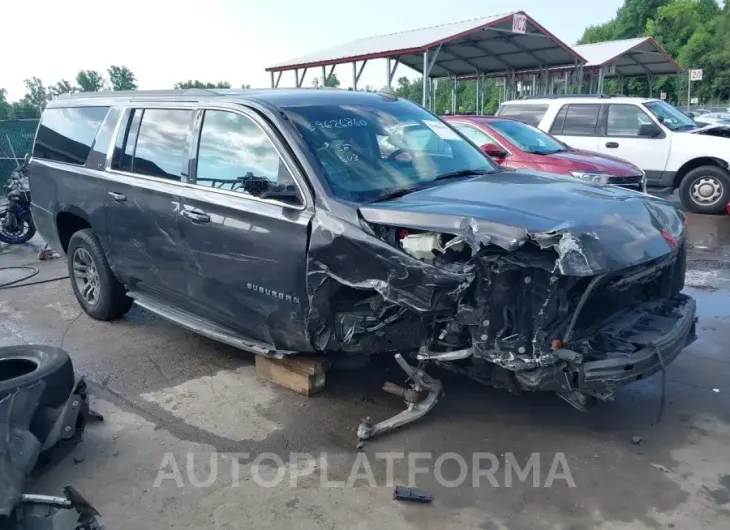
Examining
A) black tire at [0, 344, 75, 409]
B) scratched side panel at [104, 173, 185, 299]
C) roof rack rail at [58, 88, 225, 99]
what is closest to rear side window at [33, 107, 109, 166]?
roof rack rail at [58, 88, 225, 99]

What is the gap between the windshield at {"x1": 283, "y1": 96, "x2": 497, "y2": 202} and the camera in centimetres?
382

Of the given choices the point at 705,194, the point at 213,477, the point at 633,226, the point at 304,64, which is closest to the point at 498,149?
the point at 705,194

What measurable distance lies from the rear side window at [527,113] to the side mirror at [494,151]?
3156 mm

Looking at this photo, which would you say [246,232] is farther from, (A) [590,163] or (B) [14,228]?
(B) [14,228]

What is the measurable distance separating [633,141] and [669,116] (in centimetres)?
93

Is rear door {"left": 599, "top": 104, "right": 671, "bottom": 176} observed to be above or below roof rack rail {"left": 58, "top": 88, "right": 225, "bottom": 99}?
below

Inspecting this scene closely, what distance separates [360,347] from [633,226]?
1662mm

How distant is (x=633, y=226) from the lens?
341cm

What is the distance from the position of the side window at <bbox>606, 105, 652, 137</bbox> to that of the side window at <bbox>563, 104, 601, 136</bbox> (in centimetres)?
24

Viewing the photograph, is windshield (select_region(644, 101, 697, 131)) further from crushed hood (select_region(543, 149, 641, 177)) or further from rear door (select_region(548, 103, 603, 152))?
crushed hood (select_region(543, 149, 641, 177))

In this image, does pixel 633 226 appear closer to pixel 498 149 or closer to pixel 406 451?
pixel 406 451

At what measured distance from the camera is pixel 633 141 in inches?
416

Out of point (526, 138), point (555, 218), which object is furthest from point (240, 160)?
point (526, 138)

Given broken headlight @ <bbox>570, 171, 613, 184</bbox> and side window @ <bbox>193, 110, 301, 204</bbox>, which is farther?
broken headlight @ <bbox>570, 171, 613, 184</bbox>
